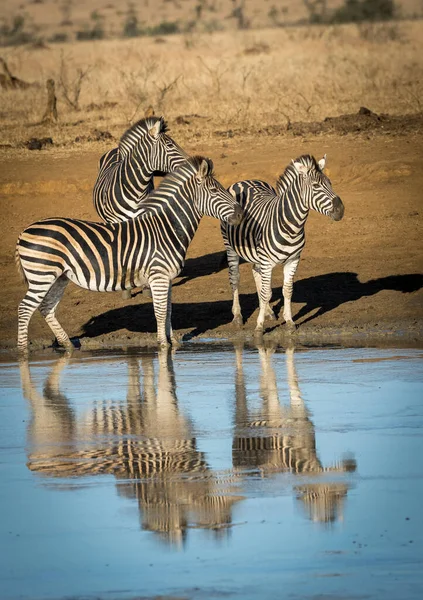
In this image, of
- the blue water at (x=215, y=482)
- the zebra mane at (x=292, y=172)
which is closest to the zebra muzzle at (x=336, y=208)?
the zebra mane at (x=292, y=172)

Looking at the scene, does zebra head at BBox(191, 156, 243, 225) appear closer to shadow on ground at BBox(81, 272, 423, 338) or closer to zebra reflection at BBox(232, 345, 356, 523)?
shadow on ground at BBox(81, 272, 423, 338)

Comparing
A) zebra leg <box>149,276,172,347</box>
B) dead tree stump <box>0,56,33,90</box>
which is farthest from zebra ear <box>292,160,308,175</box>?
dead tree stump <box>0,56,33,90</box>

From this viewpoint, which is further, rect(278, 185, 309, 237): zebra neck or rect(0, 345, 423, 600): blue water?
rect(278, 185, 309, 237): zebra neck

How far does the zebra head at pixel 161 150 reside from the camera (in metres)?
16.6

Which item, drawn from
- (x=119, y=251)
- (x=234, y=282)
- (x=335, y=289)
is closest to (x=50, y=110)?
(x=335, y=289)

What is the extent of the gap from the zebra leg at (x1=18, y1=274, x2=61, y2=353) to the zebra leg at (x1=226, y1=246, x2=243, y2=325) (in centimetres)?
244

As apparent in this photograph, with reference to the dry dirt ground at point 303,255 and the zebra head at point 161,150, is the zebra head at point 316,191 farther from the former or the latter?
the zebra head at point 161,150

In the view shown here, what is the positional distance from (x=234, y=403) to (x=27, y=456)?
7.44 ft

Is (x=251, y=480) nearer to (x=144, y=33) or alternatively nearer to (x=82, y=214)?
(x=82, y=214)

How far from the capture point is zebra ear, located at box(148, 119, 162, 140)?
1659 cm

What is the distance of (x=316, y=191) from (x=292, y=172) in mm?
490

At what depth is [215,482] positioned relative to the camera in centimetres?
757

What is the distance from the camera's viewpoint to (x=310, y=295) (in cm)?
1616

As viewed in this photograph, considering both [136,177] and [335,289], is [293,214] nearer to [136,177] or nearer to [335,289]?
[335,289]
